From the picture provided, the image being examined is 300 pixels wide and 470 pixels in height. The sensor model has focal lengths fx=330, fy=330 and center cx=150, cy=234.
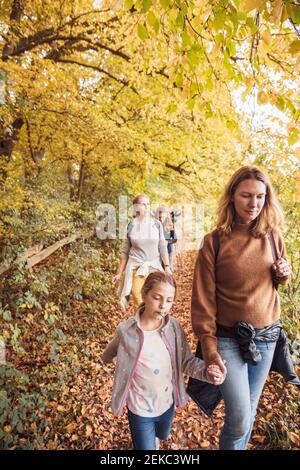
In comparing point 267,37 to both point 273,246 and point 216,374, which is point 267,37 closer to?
point 273,246

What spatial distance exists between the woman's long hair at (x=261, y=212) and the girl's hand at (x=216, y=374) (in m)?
0.91

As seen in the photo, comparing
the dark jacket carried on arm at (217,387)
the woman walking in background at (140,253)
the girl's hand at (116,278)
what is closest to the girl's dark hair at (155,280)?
the dark jacket carried on arm at (217,387)

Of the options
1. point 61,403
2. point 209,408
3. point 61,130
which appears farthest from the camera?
point 61,130

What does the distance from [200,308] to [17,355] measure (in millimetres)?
3562

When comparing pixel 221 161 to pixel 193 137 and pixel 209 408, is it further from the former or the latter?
pixel 209 408

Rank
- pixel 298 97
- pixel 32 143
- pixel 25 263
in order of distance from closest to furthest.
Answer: pixel 298 97, pixel 25 263, pixel 32 143

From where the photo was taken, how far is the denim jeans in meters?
2.32

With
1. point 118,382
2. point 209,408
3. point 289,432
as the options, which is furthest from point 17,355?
point 289,432

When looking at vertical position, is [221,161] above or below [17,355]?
above

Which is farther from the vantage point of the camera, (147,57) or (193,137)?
(193,137)

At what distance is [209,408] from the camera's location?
2.44 meters

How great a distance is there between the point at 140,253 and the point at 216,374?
2.84 metres

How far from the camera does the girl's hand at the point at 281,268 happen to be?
224 centimetres

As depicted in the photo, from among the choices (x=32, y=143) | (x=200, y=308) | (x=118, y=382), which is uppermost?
(x=32, y=143)
